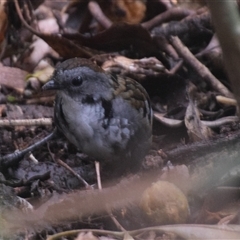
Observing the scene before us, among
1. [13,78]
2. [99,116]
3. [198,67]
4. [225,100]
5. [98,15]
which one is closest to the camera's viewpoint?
[99,116]

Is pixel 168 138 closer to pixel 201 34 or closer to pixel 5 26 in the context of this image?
pixel 201 34

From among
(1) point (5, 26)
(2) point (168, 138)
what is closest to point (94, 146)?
(2) point (168, 138)

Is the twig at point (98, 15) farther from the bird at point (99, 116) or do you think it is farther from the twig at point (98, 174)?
the twig at point (98, 174)

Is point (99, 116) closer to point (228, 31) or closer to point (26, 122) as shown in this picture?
point (26, 122)

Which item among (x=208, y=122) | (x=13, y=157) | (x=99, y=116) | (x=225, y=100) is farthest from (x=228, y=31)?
(x=225, y=100)

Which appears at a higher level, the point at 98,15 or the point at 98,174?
the point at 98,15

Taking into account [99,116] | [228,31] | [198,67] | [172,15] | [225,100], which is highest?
[228,31]
